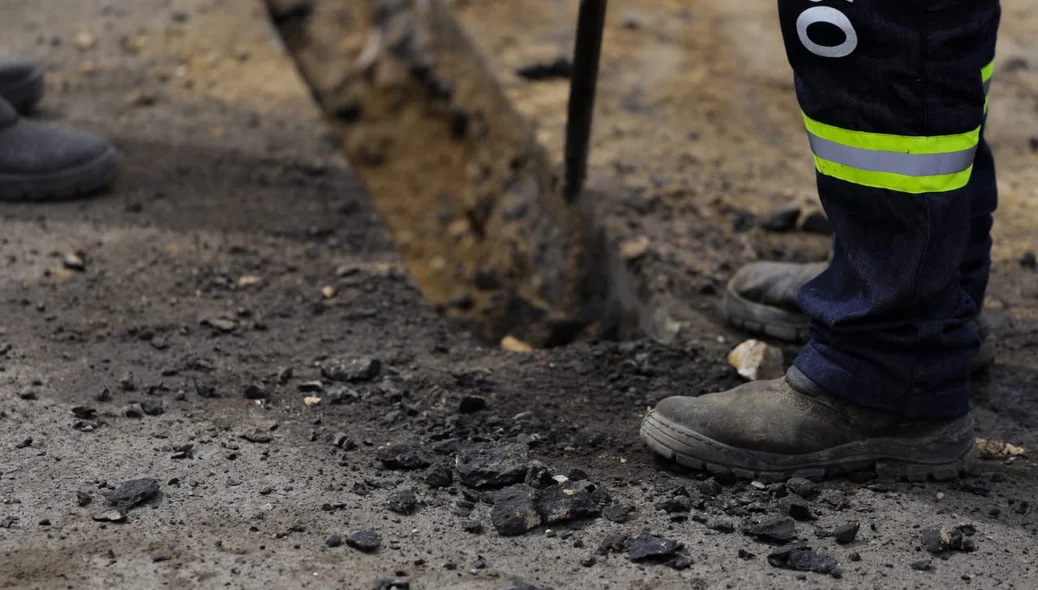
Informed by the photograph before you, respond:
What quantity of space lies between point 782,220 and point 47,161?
6.94ft

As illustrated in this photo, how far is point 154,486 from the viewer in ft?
6.02

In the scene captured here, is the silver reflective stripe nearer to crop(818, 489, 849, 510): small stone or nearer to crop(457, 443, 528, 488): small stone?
crop(818, 489, 849, 510): small stone

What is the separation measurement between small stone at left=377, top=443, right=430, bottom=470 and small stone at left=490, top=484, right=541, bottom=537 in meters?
0.17

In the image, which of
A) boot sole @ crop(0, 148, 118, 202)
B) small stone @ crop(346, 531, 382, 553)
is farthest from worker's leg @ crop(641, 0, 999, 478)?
boot sole @ crop(0, 148, 118, 202)

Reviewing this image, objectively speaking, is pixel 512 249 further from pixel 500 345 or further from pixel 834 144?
pixel 834 144

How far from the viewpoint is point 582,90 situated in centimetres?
296

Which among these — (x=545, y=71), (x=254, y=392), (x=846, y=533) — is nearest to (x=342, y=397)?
(x=254, y=392)

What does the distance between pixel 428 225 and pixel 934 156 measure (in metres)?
2.56

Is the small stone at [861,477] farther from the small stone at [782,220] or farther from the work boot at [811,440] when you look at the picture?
the small stone at [782,220]

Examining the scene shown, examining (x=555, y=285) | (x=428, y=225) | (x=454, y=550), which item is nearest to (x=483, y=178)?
(x=428, y=225)

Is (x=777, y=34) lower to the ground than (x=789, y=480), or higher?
higher

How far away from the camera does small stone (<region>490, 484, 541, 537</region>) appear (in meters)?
1.79

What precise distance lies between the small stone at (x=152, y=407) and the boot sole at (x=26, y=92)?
1815 millimetres

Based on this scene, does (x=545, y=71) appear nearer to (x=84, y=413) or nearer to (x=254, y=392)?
(x=254, y=392)
